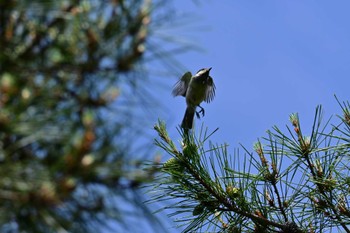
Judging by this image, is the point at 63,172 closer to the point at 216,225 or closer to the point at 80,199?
the point at 80,199

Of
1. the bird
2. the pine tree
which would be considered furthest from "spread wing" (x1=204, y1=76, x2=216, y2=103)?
the pine tree

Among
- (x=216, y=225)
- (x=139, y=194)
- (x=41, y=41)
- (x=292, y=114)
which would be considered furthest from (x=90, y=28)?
(x=292, y=114)

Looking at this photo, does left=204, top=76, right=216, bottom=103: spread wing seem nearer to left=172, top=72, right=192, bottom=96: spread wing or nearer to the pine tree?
left=172, top=72, right=192, bottom=96: spread wing

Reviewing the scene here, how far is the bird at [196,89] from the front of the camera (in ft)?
16.5

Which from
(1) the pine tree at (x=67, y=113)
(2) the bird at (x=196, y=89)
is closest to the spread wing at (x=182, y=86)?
(2) the bird at (x=196, y=89)

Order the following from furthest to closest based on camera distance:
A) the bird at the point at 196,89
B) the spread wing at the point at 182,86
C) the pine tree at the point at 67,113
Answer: the spread wing at the point at 182,86 → the bird at the point at 196,89 → the pine tree at the point at 67,113

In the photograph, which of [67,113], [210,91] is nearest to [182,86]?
[210,91]

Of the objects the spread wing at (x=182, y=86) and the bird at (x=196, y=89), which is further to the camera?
the spread wing at (x=182, y=86)

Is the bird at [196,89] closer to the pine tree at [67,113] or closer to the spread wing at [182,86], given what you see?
the spread wing at [182,86]

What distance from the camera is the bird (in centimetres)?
504

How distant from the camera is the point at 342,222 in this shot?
97.3 inches

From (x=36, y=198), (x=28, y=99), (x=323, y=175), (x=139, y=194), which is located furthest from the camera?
(x=323, y=175)

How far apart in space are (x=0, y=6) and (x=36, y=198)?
15.6 inches

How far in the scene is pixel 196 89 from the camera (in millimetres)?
5055
